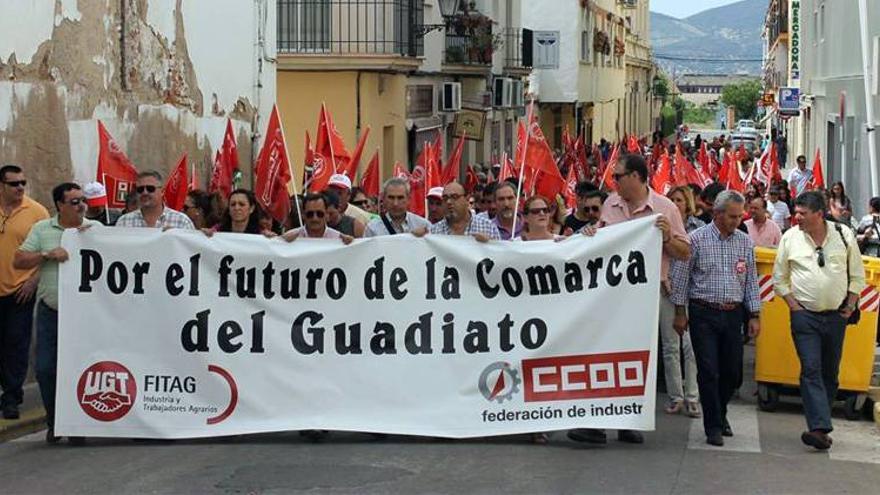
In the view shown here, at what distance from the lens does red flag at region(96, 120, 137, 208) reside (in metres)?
14.2

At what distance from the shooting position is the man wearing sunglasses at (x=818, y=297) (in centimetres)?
1031

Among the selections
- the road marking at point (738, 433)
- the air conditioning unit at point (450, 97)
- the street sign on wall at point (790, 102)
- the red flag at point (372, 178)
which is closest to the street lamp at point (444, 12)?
the air conditioning unit at point (450, 97)

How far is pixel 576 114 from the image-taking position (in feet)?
175

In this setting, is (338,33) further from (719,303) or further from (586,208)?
(719,303)

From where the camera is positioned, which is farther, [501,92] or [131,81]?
[501,92]

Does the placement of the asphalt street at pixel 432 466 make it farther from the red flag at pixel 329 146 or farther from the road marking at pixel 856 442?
the red flag at pixel 329 146

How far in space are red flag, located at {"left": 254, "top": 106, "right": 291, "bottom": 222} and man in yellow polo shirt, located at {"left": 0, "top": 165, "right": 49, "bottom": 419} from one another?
386 cm

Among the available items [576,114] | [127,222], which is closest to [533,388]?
[127,222]

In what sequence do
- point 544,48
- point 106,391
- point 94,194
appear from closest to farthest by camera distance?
point 106,391 < point 94,194 < point 544,48

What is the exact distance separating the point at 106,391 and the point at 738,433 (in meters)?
4.28

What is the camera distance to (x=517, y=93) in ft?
130

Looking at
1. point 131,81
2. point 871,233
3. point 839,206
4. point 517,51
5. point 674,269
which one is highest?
point 517,51

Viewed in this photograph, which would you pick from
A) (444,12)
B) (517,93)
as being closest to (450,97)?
(444,12)

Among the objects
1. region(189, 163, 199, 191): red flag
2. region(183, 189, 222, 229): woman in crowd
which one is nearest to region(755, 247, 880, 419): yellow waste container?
region(183, 189, 222, 229): woman in crowd
